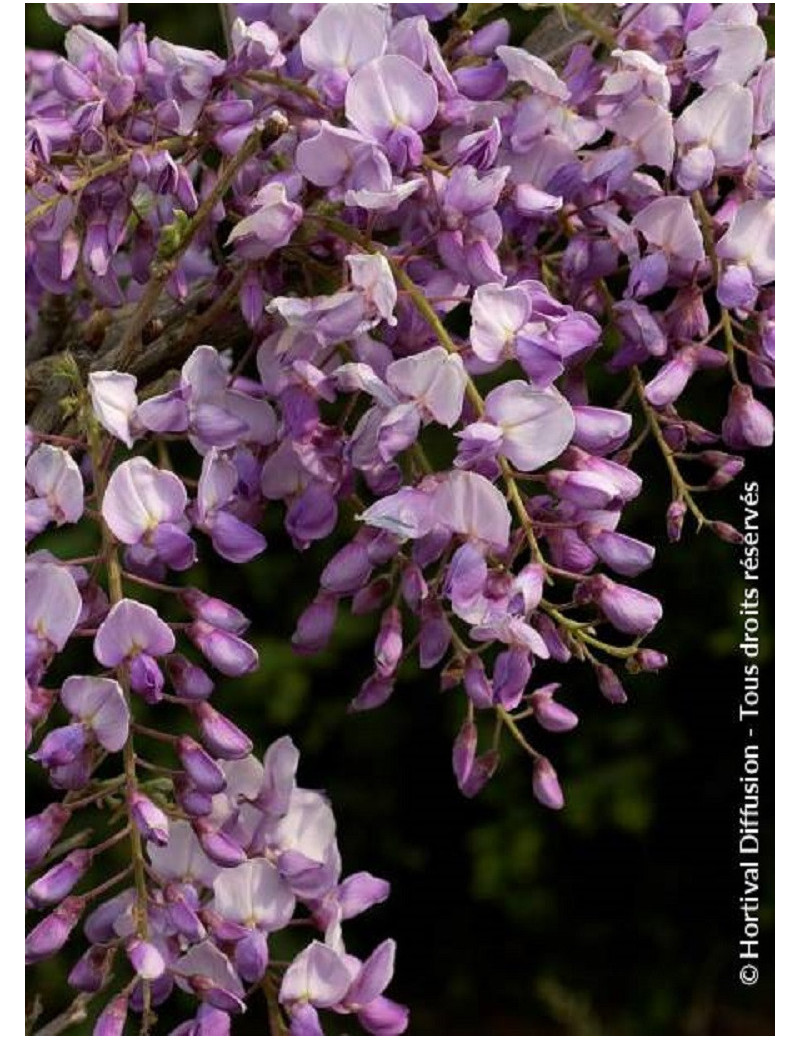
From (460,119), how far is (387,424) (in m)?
0.19

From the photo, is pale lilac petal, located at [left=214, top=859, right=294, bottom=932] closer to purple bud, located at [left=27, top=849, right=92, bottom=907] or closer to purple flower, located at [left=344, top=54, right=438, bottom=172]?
purple bud, located at [left=27, top=849, right=92, bottom=907]

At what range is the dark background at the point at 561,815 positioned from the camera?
2402mm

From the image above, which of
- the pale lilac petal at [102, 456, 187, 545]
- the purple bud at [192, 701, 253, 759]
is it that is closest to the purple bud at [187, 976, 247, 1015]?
the purple bud at [192, 701, 253, 759]

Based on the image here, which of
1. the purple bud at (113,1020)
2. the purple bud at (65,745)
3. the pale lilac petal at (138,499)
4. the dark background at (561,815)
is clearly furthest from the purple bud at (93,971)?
the dark background at (561,815)

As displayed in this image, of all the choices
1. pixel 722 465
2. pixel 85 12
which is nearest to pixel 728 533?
pixel 722 465

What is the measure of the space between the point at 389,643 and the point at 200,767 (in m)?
0.12

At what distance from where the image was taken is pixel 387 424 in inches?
32.6

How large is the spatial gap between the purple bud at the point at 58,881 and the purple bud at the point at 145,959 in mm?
47

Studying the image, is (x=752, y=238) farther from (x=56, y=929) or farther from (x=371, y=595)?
(x=56, y=929)

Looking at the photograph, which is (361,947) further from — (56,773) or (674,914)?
(56,773)

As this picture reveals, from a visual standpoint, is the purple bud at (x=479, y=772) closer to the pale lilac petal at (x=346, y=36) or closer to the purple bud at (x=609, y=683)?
the purple bud at (x=609, y=683)

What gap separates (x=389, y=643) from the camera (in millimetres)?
931

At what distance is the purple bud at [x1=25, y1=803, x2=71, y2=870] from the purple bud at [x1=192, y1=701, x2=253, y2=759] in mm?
76
